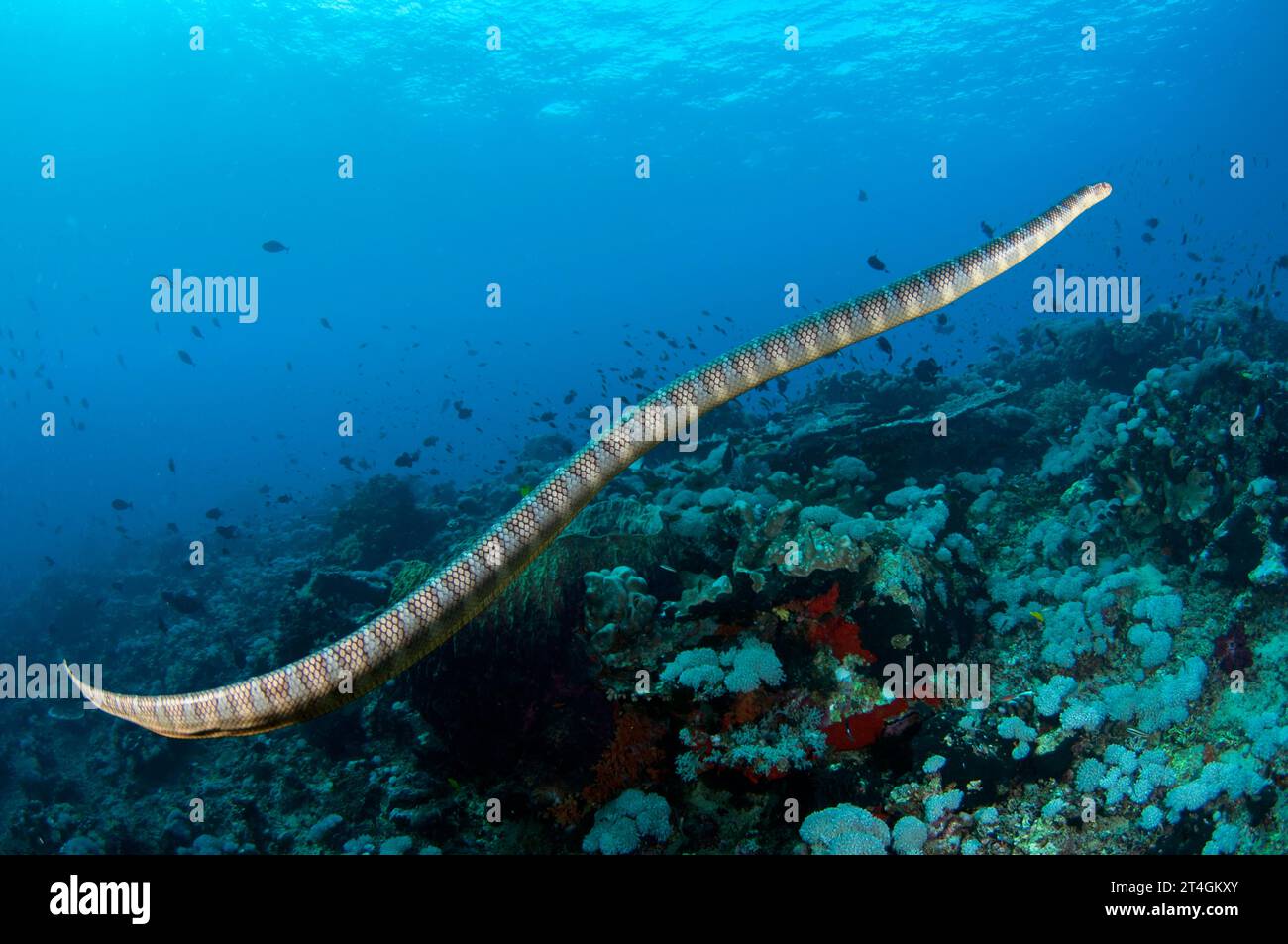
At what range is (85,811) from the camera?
27.9 feet

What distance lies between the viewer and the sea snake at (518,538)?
3207 millimetres

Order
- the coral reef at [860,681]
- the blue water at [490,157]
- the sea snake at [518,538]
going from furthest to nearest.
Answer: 1. the blue water at [490,157]
2. the coral reef at [860,681]
3. the sea snake at [518,538]

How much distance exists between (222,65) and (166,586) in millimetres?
38115

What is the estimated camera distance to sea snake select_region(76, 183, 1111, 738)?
3.21 meters

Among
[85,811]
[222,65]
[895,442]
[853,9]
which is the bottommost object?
[85,811]

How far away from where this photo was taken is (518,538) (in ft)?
11.8

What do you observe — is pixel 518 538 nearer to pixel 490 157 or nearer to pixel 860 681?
pixel 860 681

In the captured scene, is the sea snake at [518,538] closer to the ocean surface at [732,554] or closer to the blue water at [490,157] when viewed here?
the ocean surface at [732,554]

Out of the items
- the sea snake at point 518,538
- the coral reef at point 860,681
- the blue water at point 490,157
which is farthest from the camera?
the blue water at point 490,157

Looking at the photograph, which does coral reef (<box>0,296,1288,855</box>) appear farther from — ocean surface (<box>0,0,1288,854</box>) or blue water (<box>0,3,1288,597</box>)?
blue water (<box>0,3,1288,597</box>)

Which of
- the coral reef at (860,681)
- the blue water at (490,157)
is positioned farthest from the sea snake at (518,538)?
the blue water at (490,157)

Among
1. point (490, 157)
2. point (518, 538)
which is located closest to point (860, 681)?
point (518, 538)
